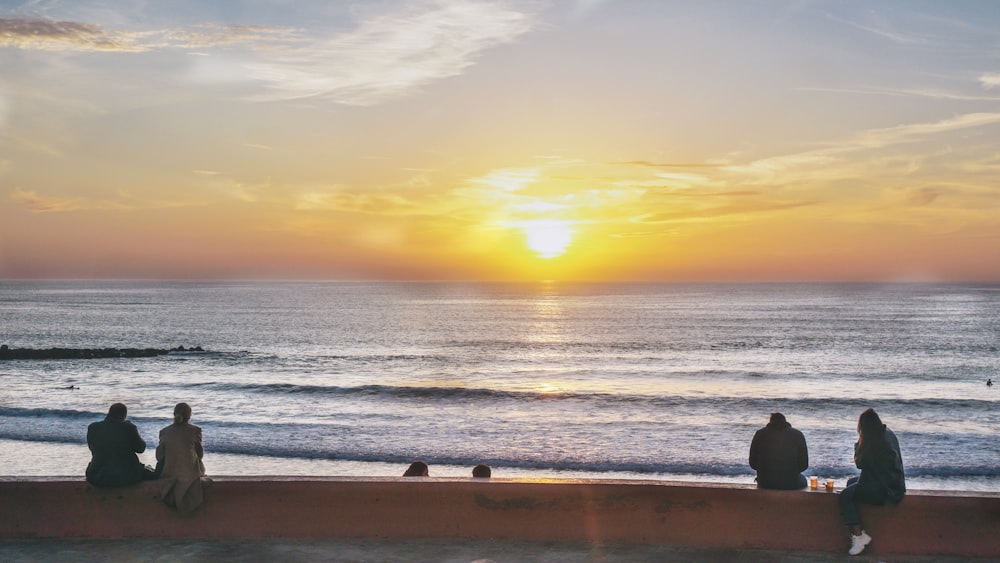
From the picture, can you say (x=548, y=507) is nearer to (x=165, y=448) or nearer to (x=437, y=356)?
(x=165, y=448)

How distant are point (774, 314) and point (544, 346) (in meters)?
51.9

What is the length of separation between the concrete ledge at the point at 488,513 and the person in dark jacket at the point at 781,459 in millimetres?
633

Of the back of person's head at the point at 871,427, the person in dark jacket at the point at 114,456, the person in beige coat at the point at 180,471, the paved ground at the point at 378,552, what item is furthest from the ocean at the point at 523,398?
the back of person's head at the point at 871,427

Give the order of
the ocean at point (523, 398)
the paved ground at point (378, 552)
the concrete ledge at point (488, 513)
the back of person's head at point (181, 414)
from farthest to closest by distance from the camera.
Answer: the ocean at point (523, 398) < the back of person's head at point (181, 414) < the concrete ledge at point (488, 513) < the paved ground at point (378, 552)

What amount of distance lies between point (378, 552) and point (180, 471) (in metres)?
1.99

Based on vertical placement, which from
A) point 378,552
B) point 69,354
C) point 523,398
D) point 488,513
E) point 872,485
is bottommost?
point 523,398

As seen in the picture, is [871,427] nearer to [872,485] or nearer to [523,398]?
[872,485]

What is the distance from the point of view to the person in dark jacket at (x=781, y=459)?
819 cm

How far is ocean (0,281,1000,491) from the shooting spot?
20891mm

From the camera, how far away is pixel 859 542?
24.0 feet

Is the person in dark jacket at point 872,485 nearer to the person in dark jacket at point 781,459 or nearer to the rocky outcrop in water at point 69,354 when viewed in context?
the person in dark jacket at point 781,459

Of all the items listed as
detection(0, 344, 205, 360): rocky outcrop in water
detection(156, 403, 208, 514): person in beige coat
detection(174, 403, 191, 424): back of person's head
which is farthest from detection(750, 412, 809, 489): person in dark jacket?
detection(0, 344, 205, 360): rocky outcrop in water

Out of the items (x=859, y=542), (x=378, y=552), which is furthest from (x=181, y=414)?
(x=859, y=542)

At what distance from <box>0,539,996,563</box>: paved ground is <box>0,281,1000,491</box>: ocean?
1123 centimetres
